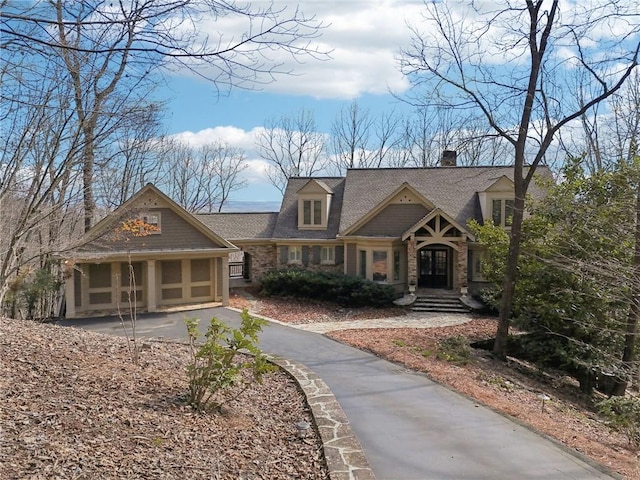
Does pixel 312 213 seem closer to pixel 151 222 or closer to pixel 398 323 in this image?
pixel 151 222

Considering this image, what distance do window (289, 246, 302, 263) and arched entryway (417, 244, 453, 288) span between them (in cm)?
560

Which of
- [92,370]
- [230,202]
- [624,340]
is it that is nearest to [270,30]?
[92,370]

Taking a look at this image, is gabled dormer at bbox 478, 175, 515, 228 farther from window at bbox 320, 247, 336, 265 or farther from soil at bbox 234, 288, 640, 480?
window at bbox 320, 247, 336, 265

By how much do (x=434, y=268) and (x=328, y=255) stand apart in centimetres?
499

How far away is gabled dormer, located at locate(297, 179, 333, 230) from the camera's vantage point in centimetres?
2303

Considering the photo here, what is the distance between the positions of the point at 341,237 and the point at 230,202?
76.2ft

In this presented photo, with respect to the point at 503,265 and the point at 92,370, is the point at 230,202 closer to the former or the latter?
the point at 503,265

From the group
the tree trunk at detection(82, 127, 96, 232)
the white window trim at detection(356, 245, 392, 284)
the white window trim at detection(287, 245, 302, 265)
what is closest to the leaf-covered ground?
the tree trunk at detection(82, 127, 96, 232)

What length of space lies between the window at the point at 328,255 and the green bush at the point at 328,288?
1.42m

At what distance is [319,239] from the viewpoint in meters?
22.4

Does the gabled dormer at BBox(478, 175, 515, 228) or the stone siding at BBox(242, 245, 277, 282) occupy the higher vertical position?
the gabled dormer at BBox(478, 175, 515, 228)

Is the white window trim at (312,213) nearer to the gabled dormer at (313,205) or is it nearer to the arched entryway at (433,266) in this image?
the gabled dormer at (313,205)

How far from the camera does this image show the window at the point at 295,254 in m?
22.9

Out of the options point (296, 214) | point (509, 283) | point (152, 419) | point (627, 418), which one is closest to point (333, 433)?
point (152, 419)
